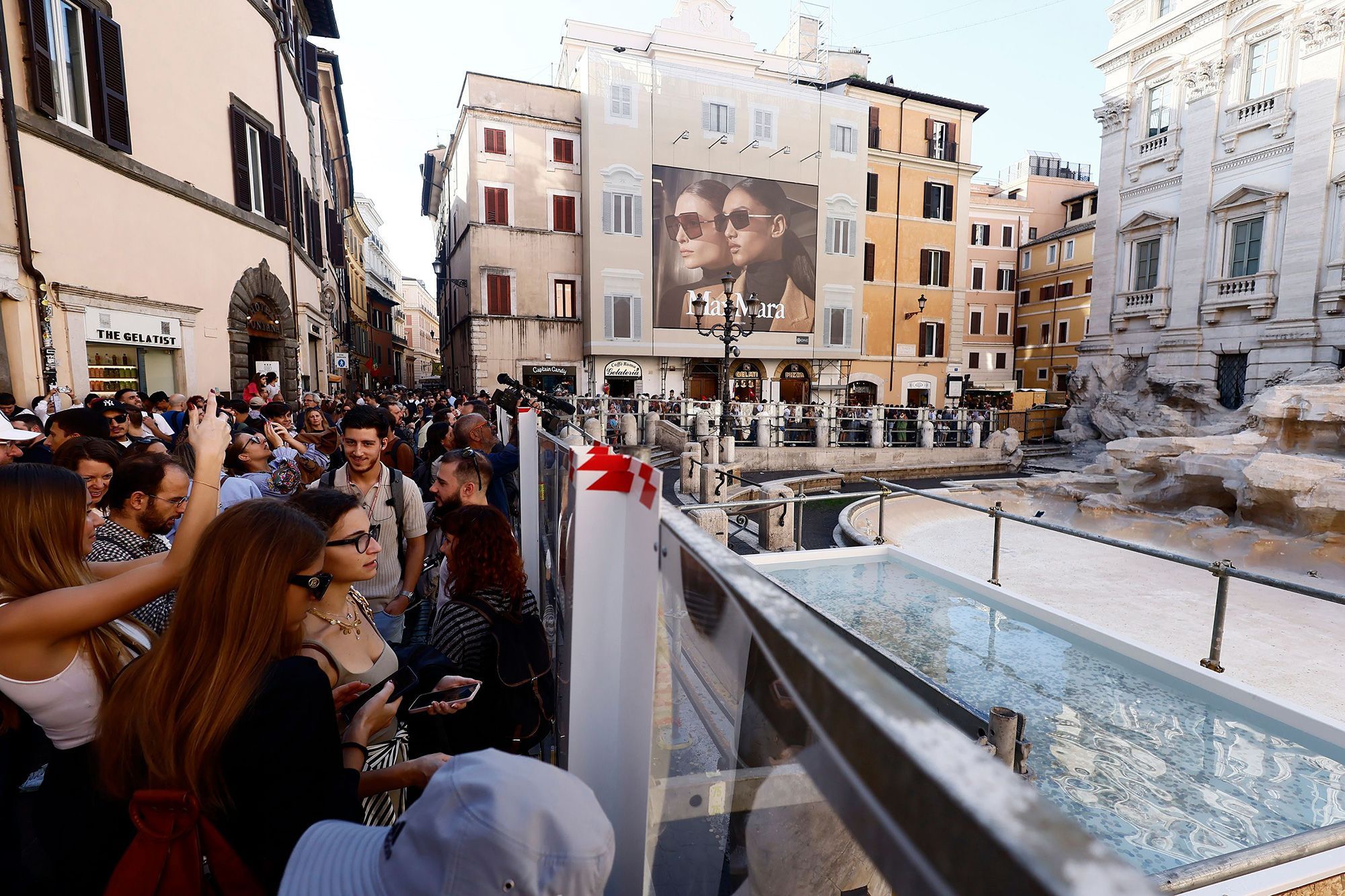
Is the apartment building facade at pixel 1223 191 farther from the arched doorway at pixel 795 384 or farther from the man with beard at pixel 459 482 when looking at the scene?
the man with beard at pixel 459 482

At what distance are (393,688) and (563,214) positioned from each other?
2785cm

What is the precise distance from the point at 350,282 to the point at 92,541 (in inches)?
1413

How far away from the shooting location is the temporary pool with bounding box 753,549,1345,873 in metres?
3.31

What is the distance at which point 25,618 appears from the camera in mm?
1651

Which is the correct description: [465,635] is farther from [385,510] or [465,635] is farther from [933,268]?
[933,268]

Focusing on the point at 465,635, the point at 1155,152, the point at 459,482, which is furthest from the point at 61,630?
the point at 1155,152

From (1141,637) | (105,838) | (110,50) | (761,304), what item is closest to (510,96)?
(761,304)

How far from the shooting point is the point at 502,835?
2.76 feet

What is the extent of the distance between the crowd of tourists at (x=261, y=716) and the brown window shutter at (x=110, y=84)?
9.92 meters

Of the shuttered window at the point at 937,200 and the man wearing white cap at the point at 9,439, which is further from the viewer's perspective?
the shuttered window at the point at 937,200

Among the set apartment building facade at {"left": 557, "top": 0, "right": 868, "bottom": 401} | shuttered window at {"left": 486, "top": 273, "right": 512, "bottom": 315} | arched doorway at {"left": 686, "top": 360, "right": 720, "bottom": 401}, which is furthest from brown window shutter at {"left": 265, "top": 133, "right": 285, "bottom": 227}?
arched doorway at {"left": 686, "top": 360, "right": 720, "bottom": 401}

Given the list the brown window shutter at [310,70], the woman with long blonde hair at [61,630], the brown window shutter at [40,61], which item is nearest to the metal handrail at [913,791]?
the woman with long blonde hair at [61,630]

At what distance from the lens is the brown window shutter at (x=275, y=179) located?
1417cm

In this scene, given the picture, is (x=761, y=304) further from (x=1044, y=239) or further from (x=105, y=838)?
(x=105, y=838)
